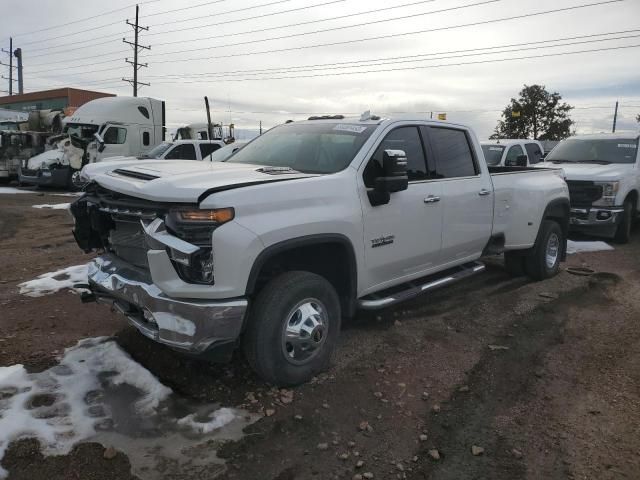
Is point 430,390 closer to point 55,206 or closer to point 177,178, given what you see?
point 177,178

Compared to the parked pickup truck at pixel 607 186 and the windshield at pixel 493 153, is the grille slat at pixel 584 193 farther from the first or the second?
the windshield at pixel 493 153

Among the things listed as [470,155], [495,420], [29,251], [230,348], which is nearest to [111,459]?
[230,348]

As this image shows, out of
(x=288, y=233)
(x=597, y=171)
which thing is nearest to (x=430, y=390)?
(x=288, y=233)

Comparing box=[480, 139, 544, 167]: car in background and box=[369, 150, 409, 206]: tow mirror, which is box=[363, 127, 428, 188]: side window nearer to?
box=[369, 150, 409, 206]: tow mirror

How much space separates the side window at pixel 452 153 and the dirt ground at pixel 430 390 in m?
1.46

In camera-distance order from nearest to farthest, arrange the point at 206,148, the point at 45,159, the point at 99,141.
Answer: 1. the point at 206,148
2. the point at 99,141
3. the point at 45,159

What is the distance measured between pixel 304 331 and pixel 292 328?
95 mm

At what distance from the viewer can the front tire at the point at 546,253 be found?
655 centimetres

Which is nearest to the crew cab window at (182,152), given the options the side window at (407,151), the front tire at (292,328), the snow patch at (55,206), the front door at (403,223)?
the snow patch at (55,206)

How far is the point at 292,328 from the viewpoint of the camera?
357cm

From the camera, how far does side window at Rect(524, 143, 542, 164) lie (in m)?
13.5

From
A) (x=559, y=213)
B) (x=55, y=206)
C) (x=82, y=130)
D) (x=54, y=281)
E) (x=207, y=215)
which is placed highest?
(x=82, y=130)

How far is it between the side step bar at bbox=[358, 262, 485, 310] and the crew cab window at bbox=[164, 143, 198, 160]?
994 centimetres

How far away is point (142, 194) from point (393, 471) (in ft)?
7.19
